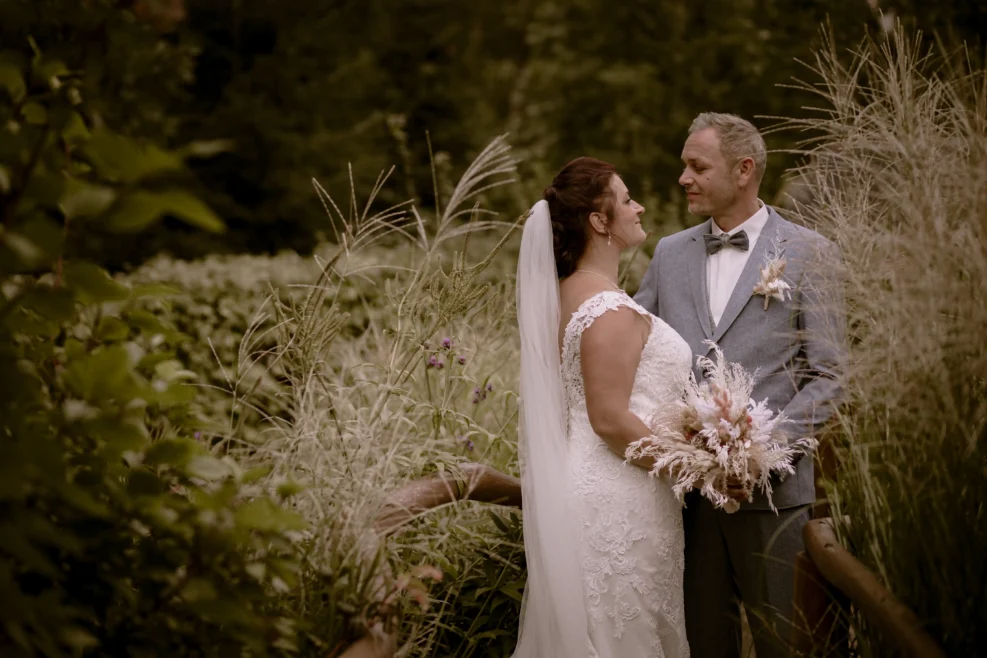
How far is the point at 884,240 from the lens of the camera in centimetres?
232

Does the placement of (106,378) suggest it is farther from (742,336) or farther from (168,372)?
(742,336)

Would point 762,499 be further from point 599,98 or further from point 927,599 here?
point 599,98

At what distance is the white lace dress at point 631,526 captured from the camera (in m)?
3.33

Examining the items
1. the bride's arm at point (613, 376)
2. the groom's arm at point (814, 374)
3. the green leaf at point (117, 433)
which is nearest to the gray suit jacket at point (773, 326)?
the groom's arm at point (814, 374)

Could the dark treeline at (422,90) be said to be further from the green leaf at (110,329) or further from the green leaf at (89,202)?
the green leaf at (89,202)

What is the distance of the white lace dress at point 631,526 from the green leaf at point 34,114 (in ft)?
6.80

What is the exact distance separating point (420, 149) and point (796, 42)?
15.4 feet

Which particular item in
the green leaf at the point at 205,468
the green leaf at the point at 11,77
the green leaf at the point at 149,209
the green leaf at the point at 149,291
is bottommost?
the green leaf at the point at 205,468

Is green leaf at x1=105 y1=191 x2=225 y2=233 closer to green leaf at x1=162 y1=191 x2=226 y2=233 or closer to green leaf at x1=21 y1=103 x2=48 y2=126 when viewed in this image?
green leaf at x1=162 y1=191 x2=226 y2=233

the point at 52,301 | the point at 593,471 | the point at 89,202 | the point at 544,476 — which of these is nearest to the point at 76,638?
the point at 52,301

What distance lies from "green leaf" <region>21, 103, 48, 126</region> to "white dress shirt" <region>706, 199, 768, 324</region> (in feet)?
8.49

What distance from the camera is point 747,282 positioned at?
11.8ft

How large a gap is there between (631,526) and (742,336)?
0.84 meters

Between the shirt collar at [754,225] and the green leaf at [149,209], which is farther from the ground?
the green leaf at [149,209]
